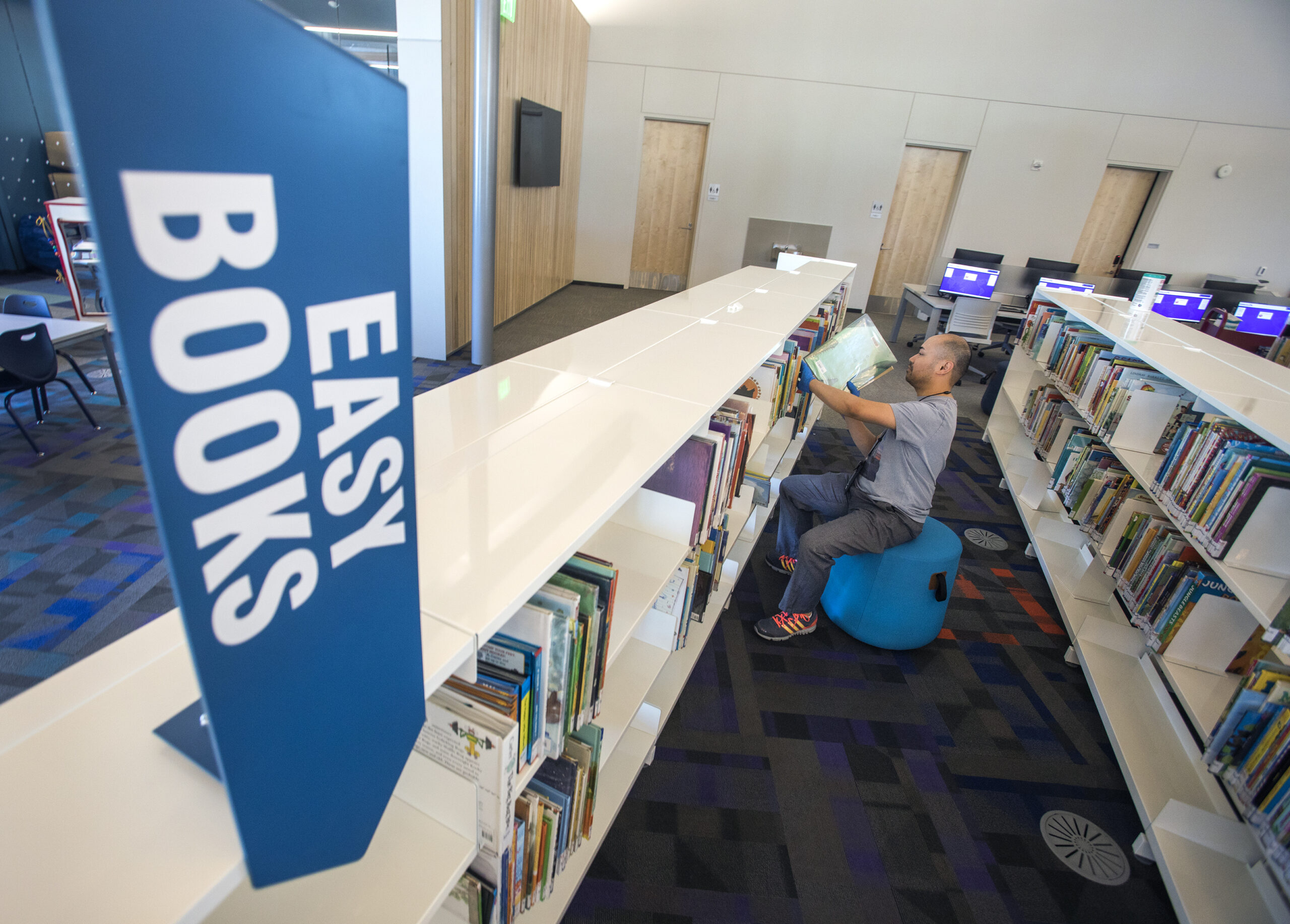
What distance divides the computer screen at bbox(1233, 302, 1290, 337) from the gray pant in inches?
261

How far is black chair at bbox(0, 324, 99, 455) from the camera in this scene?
3168mm

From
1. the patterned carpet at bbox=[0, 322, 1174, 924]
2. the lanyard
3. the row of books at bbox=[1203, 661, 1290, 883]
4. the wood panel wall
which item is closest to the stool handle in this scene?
the patterned carpet at bbox=[0, 322, 1174, 924]

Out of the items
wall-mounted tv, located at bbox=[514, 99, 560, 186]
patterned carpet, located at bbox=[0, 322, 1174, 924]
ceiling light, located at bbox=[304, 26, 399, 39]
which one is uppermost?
ceiling light, located at bbox=[304, 26, 399, 39]

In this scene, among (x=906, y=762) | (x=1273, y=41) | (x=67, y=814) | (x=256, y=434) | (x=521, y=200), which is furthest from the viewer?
(x=1273, y=41)

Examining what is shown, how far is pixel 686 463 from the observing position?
5.69ft

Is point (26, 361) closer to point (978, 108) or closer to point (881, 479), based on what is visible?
point (881, 479)

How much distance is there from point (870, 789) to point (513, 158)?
602 cm

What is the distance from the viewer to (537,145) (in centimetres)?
640

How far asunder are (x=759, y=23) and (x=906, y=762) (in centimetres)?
906

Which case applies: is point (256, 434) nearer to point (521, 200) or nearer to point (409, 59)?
point (409, 59)

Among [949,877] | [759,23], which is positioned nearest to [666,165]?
[759,23]

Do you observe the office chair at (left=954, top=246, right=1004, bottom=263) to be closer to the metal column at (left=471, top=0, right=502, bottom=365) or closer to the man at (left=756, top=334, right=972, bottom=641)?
the metal column at (left=471, top=0, right=502, bottom=365)

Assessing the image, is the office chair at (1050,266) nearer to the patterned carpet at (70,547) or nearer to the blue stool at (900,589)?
the blue stool at (900,589)

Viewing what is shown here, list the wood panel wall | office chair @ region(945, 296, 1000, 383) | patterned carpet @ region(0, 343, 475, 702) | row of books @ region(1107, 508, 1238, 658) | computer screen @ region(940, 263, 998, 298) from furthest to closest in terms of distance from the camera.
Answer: computer screen @ region(940, 263, 998, 298)
office chair @ region(945, 296, 1000, 383)
the wood panel wall
patterned carpet @ region(0, 343, 475, 702)
row of books @ region(1107, 508, 1238, 658)
